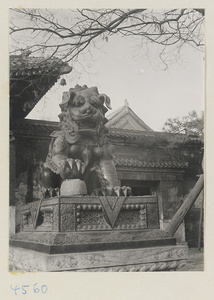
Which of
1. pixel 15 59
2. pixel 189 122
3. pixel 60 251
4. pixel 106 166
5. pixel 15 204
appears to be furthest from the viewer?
pixel 189 122

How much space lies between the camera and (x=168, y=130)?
31.5 ft

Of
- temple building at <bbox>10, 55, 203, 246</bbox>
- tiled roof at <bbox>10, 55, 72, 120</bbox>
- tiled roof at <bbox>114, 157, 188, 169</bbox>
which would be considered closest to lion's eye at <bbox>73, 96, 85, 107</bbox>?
tiled roof at <bbox>10, 55, 72, 120</bbox>

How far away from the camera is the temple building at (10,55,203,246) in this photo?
24.3 feet

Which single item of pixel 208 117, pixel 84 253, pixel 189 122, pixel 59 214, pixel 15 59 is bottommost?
pixel 84 253

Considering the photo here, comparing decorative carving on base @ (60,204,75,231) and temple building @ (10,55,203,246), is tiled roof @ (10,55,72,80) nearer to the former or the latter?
temple building @ (10,55,203,246)

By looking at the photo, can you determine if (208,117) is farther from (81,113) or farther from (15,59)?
(15,59)

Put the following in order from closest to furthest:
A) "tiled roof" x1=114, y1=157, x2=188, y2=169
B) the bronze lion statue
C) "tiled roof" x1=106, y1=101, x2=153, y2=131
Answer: the bronze lion statue
"tiled roof" x1=114, y1=157, x2=188, y2=169
"tiled roof" x1=106, y1=101, x2=153, y2=131

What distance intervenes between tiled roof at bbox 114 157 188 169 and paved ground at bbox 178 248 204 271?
2066 millimetres

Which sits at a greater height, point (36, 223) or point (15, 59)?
point (15, 59)

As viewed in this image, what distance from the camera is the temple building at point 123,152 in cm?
742

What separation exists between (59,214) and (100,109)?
1467 mm

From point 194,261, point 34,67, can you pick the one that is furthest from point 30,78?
point 194,261

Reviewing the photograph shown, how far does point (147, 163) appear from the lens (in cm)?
951

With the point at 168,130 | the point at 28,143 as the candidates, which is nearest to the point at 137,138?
the point at 168,130
